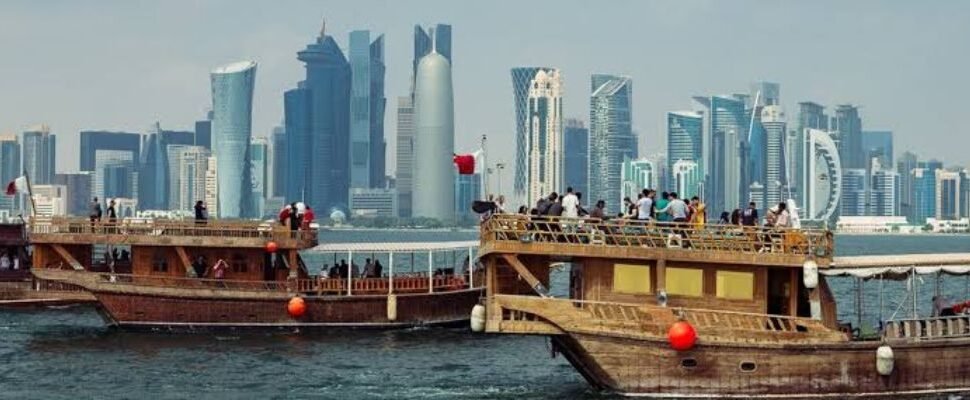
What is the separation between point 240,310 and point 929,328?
20.2m

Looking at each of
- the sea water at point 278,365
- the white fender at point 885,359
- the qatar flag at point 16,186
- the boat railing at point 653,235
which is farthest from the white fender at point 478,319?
the qatar flag at point 16,186

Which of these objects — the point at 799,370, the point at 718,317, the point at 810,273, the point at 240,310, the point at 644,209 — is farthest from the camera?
the point at 240,310

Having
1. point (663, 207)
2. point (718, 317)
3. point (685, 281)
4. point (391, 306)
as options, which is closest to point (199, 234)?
point (391, 306)

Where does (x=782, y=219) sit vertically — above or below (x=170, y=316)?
above

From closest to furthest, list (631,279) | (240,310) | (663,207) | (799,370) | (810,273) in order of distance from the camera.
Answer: (810,273)
(799,370)
(631,279)
(663,207)
(240,310)

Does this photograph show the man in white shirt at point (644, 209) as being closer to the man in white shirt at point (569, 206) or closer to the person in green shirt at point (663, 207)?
the person in green shirt at point (663, 207)

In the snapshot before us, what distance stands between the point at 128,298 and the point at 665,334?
19043 mm

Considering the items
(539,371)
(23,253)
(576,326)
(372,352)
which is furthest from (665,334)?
(23,253)

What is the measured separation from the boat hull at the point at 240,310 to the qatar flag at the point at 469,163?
873 centimetres

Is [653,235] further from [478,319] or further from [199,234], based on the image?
[199,234]

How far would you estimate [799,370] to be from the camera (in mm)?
26969

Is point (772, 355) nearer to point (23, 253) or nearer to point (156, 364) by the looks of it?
point (156, 364)

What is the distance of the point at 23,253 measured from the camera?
166ft

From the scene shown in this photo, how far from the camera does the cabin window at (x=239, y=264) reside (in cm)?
4225
